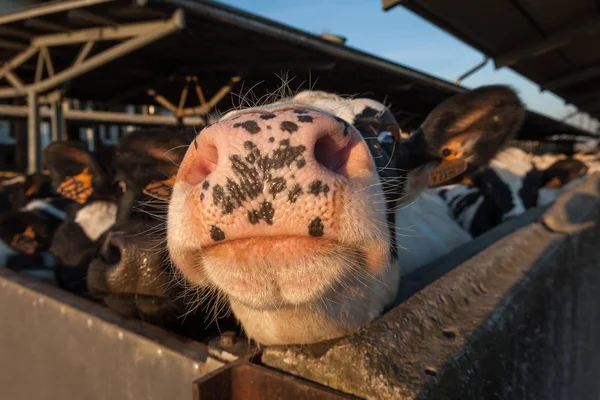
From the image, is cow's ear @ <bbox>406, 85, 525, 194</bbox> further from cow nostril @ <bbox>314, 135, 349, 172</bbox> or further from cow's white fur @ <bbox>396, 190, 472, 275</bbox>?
cow nostril @ <bbox>314, 135, 349, 172</bbox>

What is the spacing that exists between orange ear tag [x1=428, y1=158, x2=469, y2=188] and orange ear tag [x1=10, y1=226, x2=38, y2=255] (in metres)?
2.93

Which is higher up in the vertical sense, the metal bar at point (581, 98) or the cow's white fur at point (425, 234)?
the metal bar at point (581, 98)

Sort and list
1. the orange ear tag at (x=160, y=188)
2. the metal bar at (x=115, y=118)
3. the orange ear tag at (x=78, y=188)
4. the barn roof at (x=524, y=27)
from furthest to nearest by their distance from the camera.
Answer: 1. the metal bar at (x=115, y=118)
2. the barn roof at (x=524, y=27)
3. the orange ear tag at (x=78, y=188)
4. the orange ear tag at (x=160, y=188)

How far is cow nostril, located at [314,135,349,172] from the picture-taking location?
3.61 ft

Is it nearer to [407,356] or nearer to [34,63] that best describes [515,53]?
[407,356]

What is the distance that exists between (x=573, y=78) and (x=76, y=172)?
18.8ft

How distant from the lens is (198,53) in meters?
6.05

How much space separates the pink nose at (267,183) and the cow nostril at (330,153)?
40 millimetres

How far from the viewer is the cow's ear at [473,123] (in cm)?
223

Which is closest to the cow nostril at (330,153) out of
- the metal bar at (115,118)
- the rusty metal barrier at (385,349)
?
the rusty metal barrier at (385,349)

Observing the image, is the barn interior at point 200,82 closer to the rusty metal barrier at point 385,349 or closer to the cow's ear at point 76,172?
the rusty metal barrier at point 385,349

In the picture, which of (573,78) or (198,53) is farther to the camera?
(198,53)

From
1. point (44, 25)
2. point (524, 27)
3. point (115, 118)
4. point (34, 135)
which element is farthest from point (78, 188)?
point (115, 118)

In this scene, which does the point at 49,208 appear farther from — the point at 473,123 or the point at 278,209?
the point at 278,209
